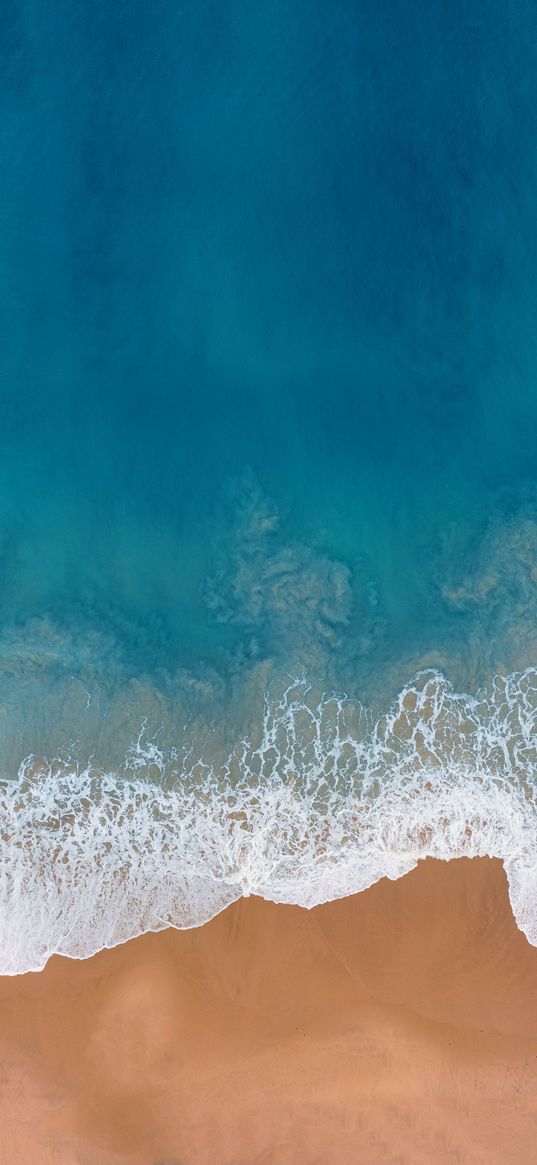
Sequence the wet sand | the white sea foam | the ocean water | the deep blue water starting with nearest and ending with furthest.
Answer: the wet sand < the white sea foam < the ocean water < the deep blue water

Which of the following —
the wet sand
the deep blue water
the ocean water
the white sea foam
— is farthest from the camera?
the deep blue water

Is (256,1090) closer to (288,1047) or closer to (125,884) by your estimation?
(288,1047)

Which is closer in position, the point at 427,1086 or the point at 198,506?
the point at 427,1086

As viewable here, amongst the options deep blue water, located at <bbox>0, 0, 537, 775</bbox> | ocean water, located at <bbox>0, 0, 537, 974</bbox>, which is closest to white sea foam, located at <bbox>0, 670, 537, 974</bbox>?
ocean water, located at <bbox>0, 0, 537, 974</bbox>

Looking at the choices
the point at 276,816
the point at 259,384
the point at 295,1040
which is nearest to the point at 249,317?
the point at 259,384

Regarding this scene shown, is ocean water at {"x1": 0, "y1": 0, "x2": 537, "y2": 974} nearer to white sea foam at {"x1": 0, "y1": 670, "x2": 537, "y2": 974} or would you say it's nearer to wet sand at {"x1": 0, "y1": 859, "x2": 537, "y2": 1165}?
white sea foam at {"x1": 0, "y1": 670, "x2": 537, "y2": 974}

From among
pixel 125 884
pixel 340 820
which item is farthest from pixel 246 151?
pixel 125 884

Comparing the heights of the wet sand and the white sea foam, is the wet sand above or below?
below
